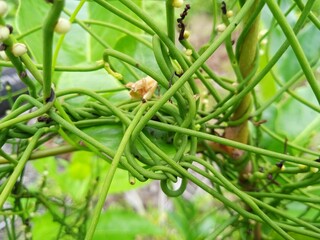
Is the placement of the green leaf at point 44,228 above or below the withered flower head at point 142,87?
below

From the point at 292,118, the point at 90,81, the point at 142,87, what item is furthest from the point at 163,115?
the point at 292,118

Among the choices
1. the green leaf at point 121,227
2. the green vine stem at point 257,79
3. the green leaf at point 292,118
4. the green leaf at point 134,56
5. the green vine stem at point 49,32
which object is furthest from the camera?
the green leaf at point 121,227

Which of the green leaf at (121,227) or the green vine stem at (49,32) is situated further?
the green leaf at (121,227)

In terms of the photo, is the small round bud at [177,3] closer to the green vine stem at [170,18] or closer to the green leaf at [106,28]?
the green vine stem at [170,18]

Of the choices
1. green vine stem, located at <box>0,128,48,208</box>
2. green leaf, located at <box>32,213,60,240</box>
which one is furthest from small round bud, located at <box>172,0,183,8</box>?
green leaf, located at <box>32,213,60,240</box>

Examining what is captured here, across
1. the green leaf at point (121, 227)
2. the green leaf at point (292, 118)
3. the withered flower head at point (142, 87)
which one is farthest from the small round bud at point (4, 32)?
the green leaf at point (121, 227)

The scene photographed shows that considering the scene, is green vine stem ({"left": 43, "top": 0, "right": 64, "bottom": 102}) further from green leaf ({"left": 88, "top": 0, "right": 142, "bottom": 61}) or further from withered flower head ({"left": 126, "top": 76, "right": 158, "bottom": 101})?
green leaf ({"left": 88, "top": 0, "right": 142, "bottom": 61})

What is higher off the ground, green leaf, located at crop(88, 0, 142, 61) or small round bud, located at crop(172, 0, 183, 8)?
small round bud, located at crop(172, 0, 183, 8)

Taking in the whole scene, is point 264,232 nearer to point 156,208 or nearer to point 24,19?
point 24,19

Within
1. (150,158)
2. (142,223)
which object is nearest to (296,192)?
(150,158)
